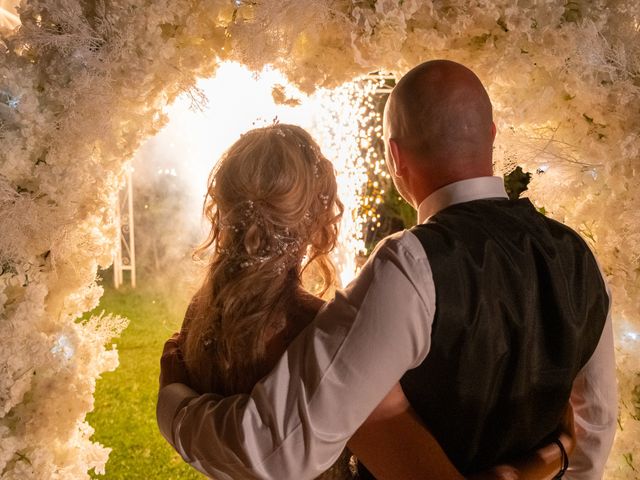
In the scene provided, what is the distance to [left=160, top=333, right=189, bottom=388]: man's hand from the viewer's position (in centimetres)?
200

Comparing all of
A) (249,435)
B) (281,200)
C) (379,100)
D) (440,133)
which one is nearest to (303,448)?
(249,435)

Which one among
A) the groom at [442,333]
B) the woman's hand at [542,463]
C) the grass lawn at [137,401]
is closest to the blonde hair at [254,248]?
the groom at [442,333]

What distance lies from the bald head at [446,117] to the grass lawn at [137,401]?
3.88m

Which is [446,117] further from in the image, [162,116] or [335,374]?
[162,116]

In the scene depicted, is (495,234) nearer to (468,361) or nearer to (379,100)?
(468,361)

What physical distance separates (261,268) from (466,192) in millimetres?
648

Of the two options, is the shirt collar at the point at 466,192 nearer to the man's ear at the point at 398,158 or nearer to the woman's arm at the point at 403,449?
the man's ear at the point at 398,158

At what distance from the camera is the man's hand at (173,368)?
2.00 meters

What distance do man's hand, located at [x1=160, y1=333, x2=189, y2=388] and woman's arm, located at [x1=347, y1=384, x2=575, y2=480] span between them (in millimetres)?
630

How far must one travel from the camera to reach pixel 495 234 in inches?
62.3

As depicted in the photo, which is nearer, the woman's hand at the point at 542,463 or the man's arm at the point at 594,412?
the woman's hand at the point at 542,463

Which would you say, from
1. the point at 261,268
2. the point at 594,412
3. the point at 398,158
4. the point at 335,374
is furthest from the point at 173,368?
the point at 594,412

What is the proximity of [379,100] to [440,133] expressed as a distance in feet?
25.0

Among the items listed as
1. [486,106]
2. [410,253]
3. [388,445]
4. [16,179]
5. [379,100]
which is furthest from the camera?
[379,100]
